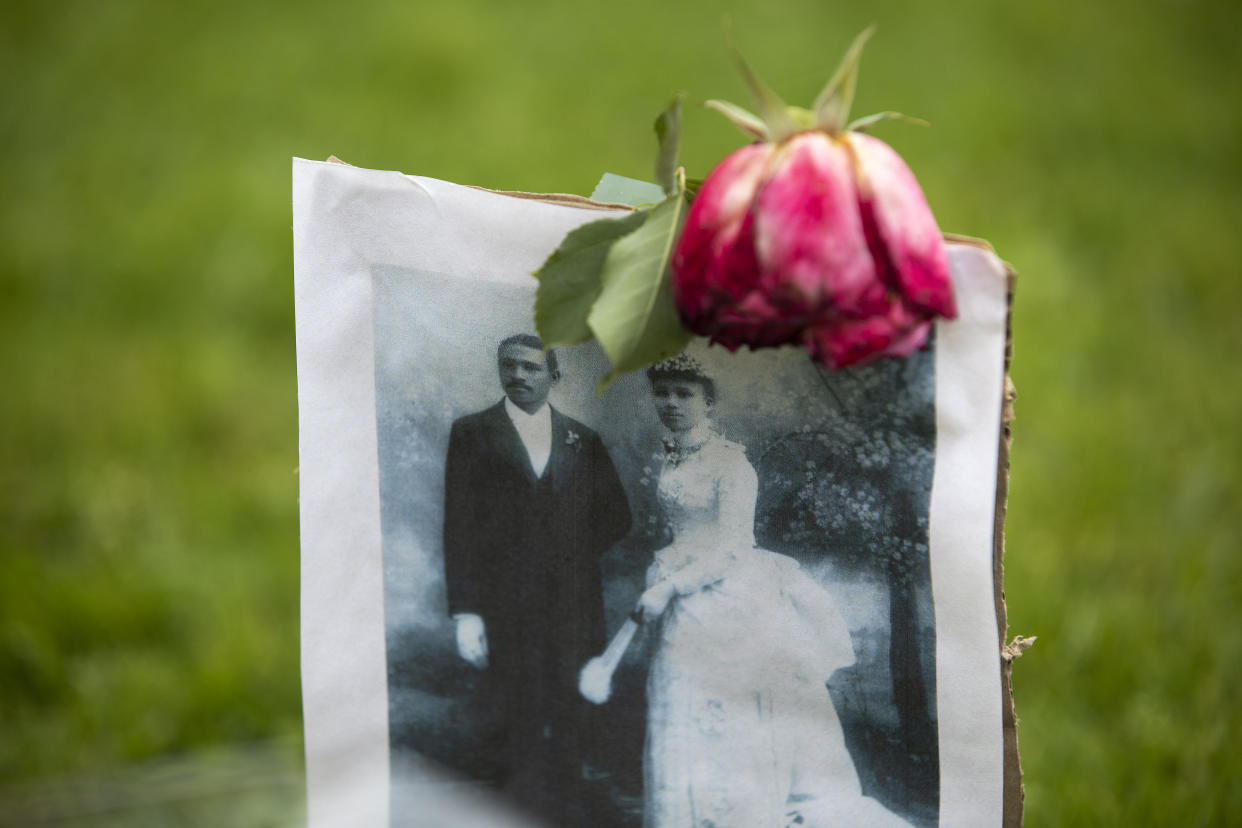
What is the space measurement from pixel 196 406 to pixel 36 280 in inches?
19.3

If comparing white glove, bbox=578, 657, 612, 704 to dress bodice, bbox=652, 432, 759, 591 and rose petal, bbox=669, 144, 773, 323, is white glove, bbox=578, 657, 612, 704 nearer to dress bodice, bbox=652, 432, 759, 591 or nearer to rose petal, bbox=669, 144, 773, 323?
dress bodice, bbox=652, 432, 759, 591

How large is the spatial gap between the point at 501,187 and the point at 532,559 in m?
1.42

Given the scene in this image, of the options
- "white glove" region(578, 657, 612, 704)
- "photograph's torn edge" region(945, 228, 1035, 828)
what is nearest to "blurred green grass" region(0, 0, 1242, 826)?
"photograph's torn edge" region(945, 228, 1035, 828)

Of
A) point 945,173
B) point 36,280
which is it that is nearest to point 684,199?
point 945,173

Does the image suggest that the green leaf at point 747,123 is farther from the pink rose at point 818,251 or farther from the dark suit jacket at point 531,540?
the dark suit jacket at point 531,540

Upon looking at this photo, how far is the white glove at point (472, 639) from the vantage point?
51 centimetres

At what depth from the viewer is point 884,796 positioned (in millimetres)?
479

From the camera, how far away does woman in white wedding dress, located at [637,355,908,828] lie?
1.54 ft

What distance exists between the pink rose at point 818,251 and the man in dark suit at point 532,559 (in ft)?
0.39

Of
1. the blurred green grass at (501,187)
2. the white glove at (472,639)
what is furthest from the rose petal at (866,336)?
the blurred green grass at (501,187)

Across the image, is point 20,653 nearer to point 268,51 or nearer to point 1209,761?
point 1209,761

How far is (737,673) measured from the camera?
49cm

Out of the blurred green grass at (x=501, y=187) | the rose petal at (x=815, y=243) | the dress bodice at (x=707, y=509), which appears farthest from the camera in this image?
the blurred green grass at (x=501, y=187)

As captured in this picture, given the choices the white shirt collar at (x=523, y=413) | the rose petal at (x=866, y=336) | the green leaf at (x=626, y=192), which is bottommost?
the white shirt collar at (x=523, y=413)
